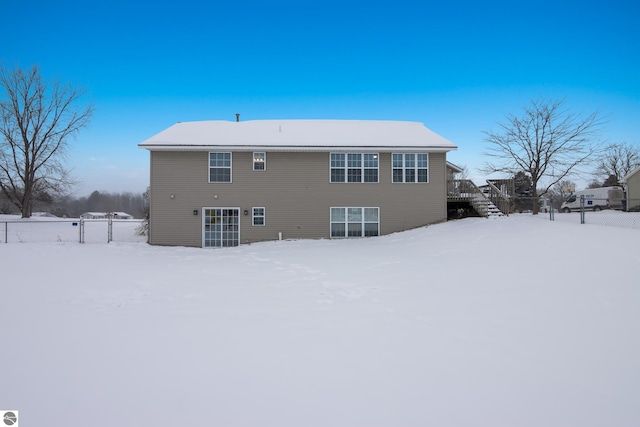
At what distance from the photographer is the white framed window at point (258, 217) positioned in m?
17.1

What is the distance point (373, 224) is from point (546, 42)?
1628cm

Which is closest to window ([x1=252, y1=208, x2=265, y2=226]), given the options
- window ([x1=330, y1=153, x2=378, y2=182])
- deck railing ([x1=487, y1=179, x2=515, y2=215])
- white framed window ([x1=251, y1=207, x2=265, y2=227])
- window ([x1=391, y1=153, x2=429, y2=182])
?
white framed window ([x1=251, y1=207, x2=265, y2=227])

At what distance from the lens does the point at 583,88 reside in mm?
22109

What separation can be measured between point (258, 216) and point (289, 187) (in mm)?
2334

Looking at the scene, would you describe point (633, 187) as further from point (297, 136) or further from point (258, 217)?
point (258, 217)

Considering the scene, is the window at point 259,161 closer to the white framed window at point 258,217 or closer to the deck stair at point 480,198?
the white framed window at point 258,217

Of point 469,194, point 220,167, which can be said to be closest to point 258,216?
point 220,167

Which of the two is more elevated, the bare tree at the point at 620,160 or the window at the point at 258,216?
the bare tree at the point at 620,160

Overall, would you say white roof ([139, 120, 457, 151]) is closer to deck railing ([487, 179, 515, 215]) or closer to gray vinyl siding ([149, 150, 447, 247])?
gray vinyl siding ([149, 150, 447, 247])

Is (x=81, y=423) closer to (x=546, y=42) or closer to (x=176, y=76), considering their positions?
(x=546, y=42)

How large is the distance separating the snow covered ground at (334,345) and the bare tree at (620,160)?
43.4 m

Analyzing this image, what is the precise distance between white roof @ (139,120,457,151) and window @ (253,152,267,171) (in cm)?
52

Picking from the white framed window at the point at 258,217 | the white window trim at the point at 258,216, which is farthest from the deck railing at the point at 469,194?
the white framed window at the point at 258,217

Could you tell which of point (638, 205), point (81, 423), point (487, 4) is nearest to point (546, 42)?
point (487, 4)
